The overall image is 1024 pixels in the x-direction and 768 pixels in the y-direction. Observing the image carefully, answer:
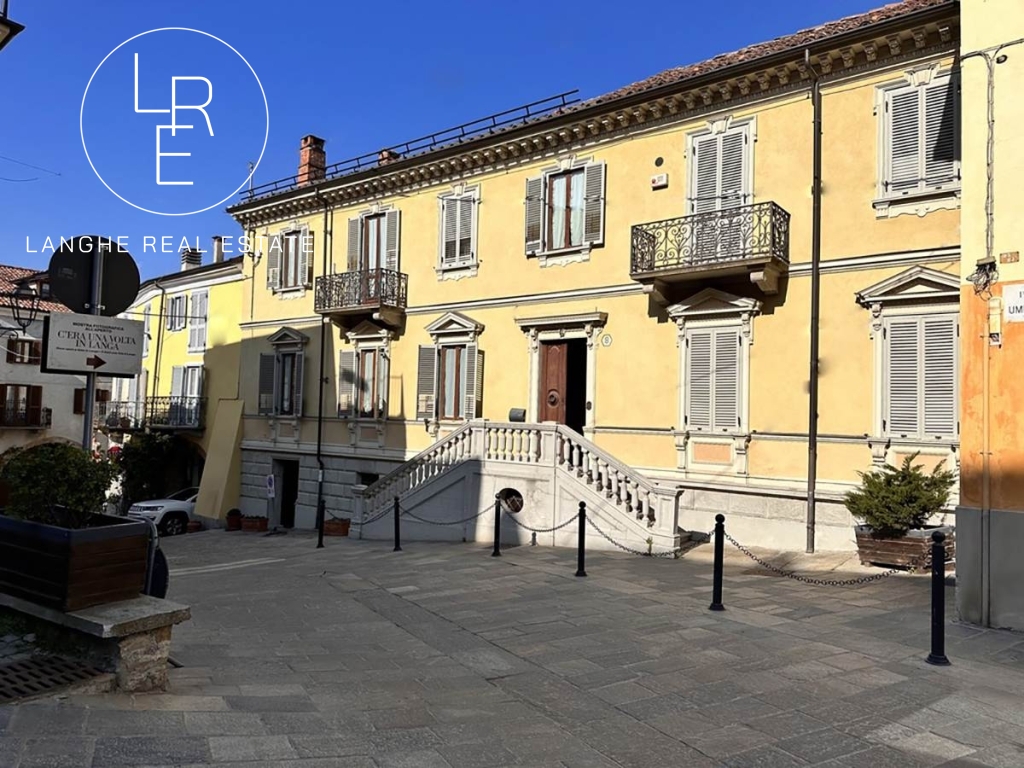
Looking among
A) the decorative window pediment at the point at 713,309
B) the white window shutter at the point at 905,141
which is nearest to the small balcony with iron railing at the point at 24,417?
the decorative window pediment at the point at 713,309

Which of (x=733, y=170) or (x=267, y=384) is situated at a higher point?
(x=733, y=170)

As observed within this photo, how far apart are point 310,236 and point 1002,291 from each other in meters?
19.4

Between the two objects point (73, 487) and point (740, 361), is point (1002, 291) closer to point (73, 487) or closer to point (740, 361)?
point (740, 361)

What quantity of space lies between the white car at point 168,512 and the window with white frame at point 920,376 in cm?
2094

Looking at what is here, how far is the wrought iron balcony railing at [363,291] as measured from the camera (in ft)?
65.8

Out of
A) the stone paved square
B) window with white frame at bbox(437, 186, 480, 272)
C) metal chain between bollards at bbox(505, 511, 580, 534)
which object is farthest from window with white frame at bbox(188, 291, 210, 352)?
the stone paved square

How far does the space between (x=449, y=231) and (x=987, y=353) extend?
1375cm

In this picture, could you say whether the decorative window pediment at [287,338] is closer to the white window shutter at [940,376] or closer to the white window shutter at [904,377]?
the white window shutter at [904,377]

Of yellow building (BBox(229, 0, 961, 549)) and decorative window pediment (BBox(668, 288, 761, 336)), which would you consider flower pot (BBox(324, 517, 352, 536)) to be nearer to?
yellow building (BBox(229, 0, 961, 549))

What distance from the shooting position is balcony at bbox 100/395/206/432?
1069 inches

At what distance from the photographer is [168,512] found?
24203 mm

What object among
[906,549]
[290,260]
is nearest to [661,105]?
[906,549]

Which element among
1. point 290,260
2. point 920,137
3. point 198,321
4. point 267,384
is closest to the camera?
point 920,137

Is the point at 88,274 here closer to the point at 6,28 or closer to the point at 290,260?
the point at 6,28
